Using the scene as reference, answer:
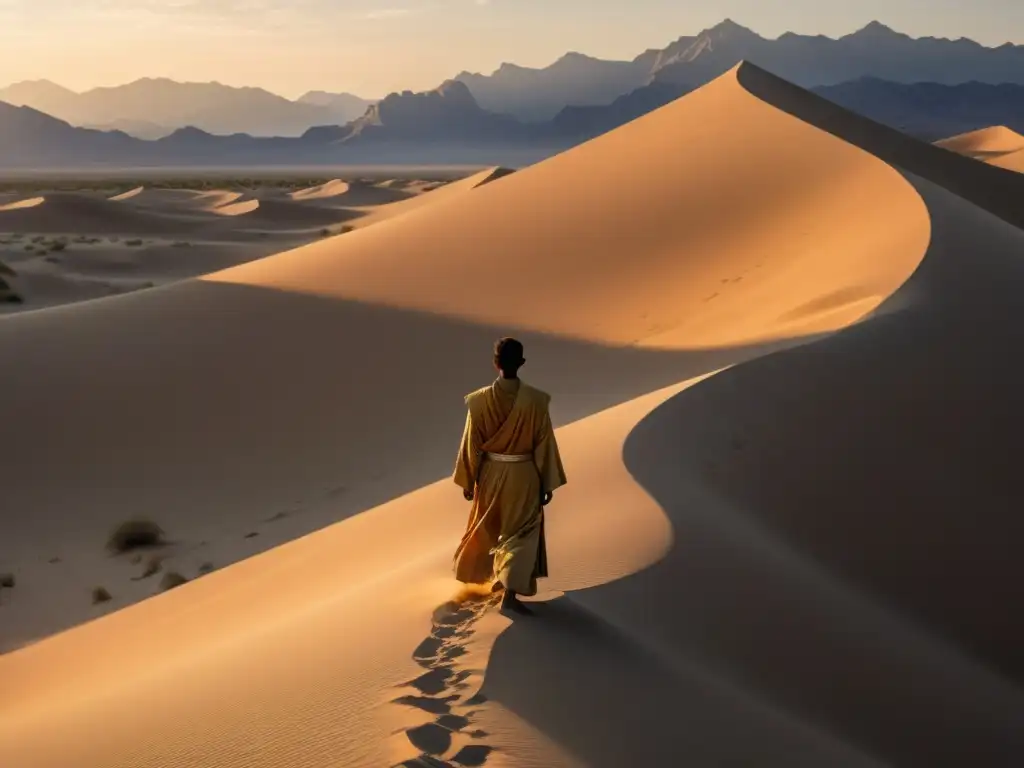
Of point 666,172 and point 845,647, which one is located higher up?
point 666,172

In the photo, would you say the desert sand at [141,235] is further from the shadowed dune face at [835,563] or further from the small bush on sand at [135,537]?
the shadowed dune face at [835,563]

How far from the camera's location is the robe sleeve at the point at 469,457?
4684 millimetres

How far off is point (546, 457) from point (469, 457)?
325mm

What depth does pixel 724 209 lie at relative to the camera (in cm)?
1844

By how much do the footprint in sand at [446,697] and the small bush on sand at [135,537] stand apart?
18.9 ft

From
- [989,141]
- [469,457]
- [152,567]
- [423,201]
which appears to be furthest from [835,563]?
[989,141]

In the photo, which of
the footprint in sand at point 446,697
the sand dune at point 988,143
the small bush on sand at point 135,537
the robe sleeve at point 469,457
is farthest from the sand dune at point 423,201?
the footprint in sand at point 446,697

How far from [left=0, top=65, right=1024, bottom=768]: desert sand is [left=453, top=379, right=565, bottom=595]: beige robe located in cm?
24

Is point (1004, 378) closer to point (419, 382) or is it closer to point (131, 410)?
point (419, 382)

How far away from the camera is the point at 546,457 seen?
467cm

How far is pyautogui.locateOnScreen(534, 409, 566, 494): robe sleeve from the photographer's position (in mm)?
4664

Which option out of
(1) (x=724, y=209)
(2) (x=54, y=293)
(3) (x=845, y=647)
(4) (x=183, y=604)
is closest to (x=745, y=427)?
(3) (x=845, y=647)

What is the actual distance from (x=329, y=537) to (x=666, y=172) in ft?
47.8

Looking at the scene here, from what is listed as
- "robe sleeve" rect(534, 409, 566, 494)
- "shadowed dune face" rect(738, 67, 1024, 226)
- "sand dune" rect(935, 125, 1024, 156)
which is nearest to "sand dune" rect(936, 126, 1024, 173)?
"sand dune" rect(935, 125, 1024, 156)
